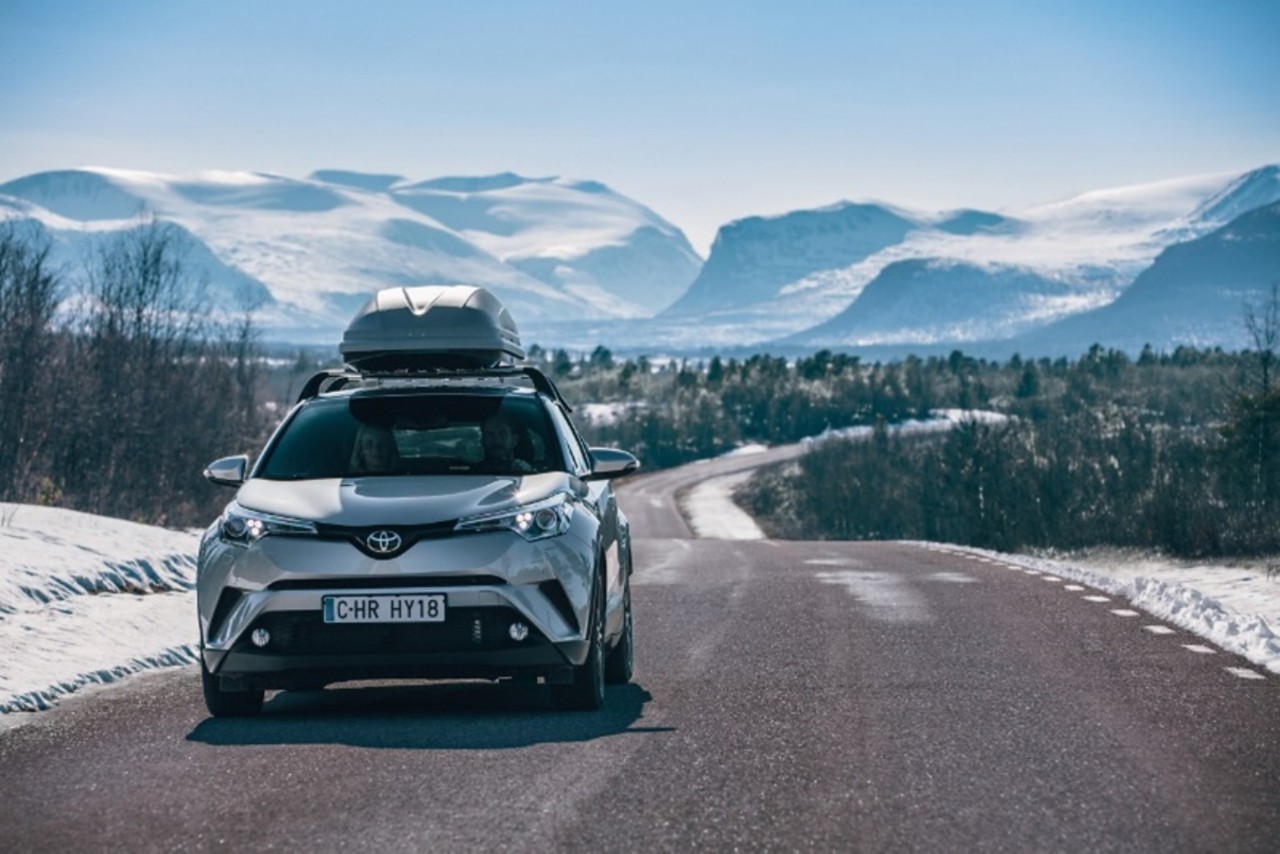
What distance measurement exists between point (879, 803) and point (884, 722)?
7.59 ft

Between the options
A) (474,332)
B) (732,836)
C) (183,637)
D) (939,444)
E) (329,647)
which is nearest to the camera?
(732,836)

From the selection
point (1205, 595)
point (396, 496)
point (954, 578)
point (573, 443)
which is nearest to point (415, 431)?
point (573, 443)

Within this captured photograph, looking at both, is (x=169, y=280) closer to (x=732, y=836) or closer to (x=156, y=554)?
(x=156, y=554)

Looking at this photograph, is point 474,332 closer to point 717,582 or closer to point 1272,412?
point 717,582

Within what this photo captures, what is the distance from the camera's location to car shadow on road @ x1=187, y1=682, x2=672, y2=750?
8992mm

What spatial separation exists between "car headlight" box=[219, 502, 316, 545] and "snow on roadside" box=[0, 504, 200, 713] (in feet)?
5.59

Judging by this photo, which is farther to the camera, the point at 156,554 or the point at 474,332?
the point at 156,554

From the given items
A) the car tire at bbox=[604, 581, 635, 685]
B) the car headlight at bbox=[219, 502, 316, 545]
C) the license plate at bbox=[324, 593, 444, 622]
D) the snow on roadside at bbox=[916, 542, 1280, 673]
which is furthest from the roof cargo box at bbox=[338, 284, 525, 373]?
the snow on roadside at bbox=[916, 542, 1280, 673]

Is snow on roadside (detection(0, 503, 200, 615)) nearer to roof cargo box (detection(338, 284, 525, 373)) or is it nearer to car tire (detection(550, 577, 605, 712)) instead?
roof cargo box (detection(338, 284, 525, 373))

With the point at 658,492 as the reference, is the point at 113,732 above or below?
above

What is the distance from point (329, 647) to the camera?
31.1 feet

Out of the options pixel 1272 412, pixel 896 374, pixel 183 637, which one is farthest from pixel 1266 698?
pixel 896 374

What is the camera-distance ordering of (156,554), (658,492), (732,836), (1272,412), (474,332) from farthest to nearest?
(658,492), (1272,412), (156,554), (474,332), (732,836)

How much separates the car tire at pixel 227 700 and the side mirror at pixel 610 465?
2.26m
